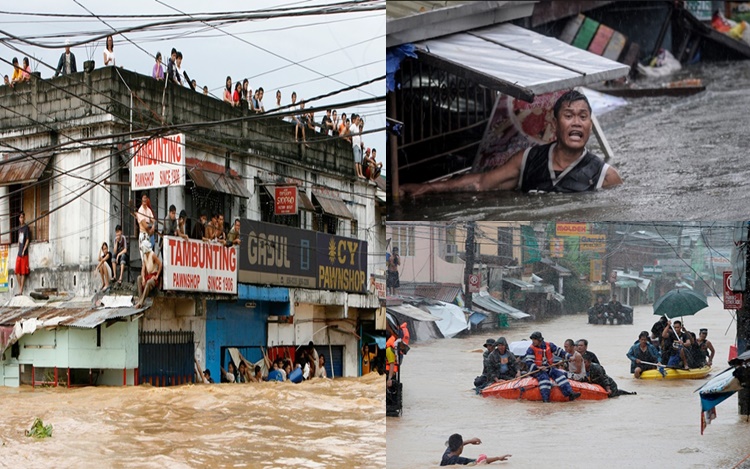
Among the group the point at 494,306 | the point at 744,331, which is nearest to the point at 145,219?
the point at 494,306

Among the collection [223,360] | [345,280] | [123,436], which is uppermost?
[345,280]

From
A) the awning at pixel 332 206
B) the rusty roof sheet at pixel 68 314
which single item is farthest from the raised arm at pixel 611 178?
the rusty roof sheet at pixel 68 314

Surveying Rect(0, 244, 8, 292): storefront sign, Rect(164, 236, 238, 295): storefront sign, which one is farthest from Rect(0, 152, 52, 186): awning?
Rect(164, 236, 238, 295): storefront sign

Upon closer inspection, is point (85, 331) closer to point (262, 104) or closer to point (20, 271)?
point (20, 271)

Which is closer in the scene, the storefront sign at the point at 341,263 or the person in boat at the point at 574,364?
the person in boat at the point at 574,364

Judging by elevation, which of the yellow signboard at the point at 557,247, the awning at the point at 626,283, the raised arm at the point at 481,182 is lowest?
the awning at the point at 626,283

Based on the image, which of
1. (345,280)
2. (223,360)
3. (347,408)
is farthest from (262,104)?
(347,408)

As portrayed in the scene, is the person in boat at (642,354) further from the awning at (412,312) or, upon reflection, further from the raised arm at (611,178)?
the awning at (412,312)

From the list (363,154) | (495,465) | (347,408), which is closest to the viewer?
(495,465)
